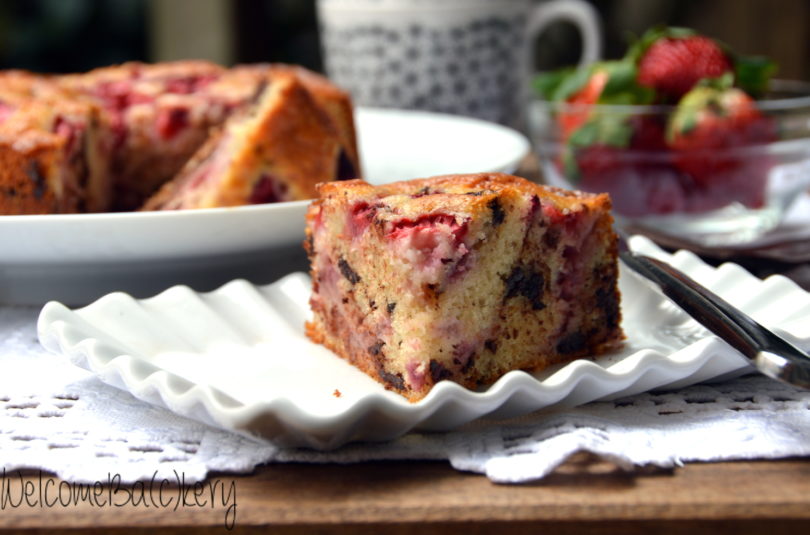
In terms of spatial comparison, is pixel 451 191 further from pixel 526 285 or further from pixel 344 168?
pixel 344 168

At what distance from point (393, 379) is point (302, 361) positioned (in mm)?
126

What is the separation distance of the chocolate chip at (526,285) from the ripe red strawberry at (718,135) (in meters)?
0.80

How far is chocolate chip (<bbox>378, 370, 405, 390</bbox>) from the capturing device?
38.7 inches

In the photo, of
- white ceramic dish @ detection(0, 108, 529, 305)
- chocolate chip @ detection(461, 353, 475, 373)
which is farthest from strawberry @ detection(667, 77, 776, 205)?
chocolate chip @ detection(461, 353, 475, 373)

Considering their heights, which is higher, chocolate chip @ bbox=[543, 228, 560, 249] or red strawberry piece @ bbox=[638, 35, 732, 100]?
red strawberry piece @ bbox=[638, 35, 732, 100]

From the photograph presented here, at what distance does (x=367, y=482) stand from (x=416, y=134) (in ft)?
4.21

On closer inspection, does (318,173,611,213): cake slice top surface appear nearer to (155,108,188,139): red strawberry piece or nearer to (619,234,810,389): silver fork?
(619,234,810,389): silver fork

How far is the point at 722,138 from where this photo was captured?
5.60ft

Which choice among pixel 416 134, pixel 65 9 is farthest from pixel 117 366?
pixel 65 9

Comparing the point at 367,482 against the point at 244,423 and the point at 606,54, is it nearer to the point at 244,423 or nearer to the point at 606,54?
the point at 244,423

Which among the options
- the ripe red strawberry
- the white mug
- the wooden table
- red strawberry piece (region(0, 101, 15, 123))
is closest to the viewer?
the wooden table

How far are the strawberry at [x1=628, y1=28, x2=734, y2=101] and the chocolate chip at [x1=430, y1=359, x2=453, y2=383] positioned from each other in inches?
41.4

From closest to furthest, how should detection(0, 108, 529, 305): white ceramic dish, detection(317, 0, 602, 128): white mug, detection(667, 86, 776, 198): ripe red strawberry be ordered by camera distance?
detection(0, 108, 529, 305): white ceramic dish < detection(667, 86, 776, 198): ripe red strawberry < detection(317, 0, 602, 128): white mug

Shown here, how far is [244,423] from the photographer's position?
79 cm
